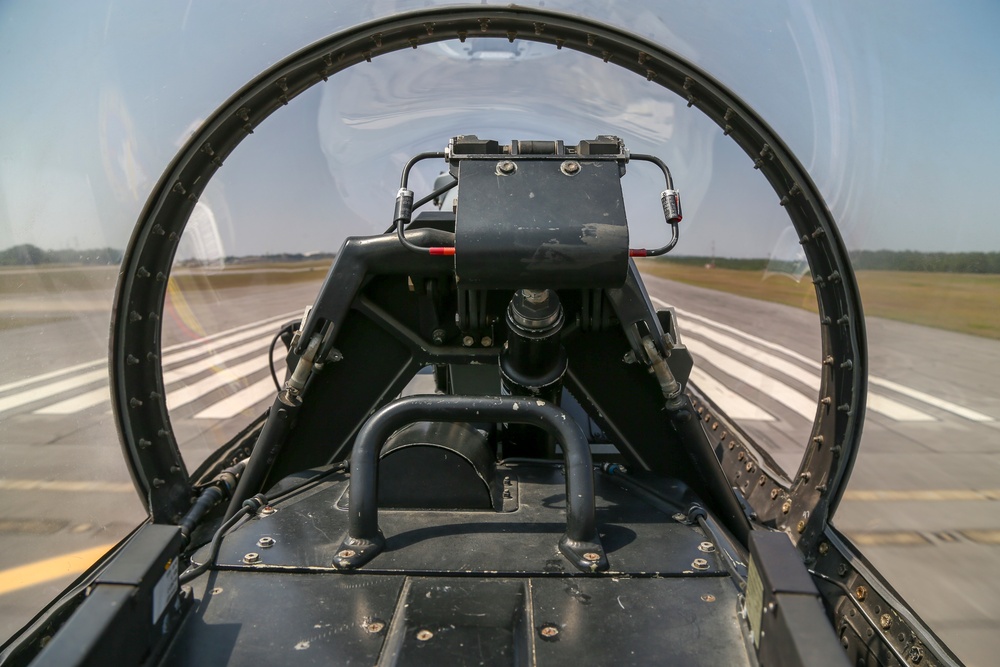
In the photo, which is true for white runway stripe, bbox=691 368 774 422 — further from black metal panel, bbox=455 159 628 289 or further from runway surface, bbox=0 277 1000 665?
black metal panel, bbox=455 159 628 289

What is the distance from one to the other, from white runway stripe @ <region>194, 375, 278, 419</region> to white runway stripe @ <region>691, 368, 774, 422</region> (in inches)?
183

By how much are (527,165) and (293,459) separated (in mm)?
1671

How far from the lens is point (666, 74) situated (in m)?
2.43

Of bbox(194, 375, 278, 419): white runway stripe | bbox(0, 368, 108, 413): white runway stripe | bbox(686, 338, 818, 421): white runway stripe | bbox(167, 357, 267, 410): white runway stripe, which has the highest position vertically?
bbox(0, 368, 108, 413): white runway stripe

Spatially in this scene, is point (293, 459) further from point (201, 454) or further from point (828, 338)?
point (828, 338)

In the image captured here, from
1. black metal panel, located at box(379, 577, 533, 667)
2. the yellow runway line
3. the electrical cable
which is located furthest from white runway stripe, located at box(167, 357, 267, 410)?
black metal panel, located at box(379, 577, 533, 667)

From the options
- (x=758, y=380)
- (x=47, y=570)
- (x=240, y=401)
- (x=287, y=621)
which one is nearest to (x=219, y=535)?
(x=287, y=621)

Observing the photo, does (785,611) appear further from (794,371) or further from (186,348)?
(186,348)

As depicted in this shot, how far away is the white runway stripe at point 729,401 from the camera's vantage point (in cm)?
638

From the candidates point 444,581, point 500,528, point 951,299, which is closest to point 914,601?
point 951,299

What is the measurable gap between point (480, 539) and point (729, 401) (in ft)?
19.1

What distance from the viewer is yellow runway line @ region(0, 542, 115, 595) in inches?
111

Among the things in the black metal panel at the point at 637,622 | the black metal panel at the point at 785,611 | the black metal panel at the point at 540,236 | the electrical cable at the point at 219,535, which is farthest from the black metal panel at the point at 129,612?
the black metal panel at the point at 785,611

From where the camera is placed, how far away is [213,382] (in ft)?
24.4
